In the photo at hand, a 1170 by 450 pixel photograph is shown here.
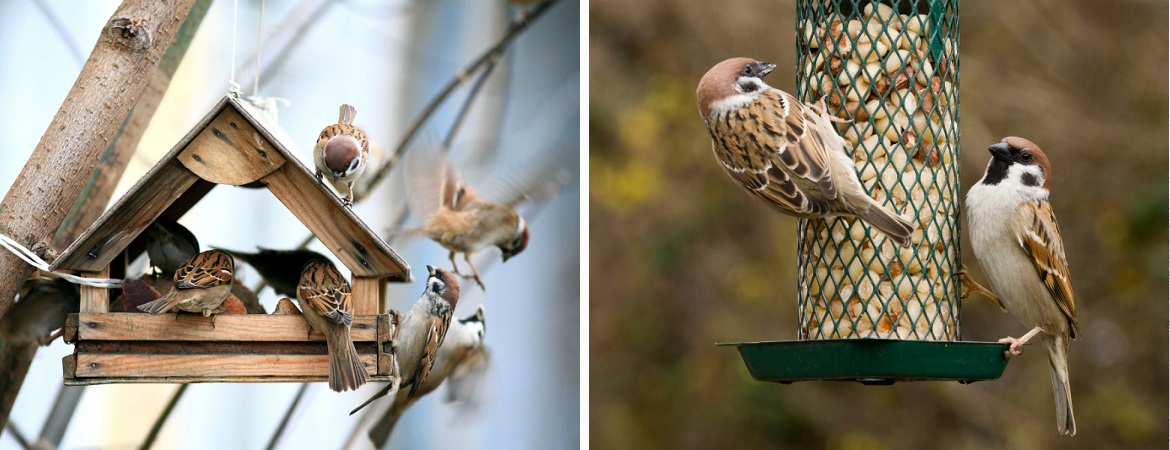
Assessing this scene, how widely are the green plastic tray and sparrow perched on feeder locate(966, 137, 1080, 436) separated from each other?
387 mm

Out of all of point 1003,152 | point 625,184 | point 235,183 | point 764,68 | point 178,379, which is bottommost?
point 178,379

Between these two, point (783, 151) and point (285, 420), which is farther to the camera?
point (285, 420)

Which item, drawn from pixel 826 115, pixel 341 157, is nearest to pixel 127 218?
pixel 341 157

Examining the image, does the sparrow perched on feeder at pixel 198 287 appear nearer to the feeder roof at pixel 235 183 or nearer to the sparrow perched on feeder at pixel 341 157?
the feeder roof at pixel 235 183

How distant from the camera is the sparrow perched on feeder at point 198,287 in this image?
2105mm

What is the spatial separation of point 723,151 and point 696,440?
3.97 m

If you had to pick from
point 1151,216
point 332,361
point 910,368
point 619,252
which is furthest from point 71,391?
point 1151,216

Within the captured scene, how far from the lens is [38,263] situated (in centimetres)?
235

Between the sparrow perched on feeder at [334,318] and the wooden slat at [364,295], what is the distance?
10 cm

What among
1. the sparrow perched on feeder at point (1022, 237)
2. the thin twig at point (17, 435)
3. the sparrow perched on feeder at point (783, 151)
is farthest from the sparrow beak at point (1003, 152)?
the thin twig at point (17, 435)

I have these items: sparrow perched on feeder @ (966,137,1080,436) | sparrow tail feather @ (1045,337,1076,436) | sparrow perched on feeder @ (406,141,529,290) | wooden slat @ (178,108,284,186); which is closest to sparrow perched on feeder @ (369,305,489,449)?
sparrow perched on feeder @ (406,141,529,290)

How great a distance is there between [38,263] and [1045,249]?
229 cm

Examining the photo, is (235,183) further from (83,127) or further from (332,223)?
(83,127)

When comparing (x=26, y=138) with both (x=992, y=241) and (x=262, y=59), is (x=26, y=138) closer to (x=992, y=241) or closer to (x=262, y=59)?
(x=262, y=59)
